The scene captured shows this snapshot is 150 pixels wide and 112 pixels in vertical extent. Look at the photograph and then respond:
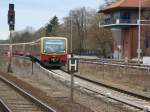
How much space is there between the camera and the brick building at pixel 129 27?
92562mm

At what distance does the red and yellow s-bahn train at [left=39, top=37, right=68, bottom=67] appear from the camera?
5253cm

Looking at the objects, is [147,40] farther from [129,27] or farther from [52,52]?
[52,52]

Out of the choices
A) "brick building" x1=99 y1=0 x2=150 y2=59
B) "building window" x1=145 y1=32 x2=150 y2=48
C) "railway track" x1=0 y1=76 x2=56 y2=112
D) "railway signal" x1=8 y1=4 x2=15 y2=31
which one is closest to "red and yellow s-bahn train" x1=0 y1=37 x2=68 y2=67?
"railway signal" x1=8 y1=4 x2=15 y2=31

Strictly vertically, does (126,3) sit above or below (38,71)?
above

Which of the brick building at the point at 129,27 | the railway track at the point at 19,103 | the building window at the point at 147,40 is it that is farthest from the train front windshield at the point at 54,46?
the building window at the point at 147,40

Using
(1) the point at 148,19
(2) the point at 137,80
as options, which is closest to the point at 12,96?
(2) the point at 137,80

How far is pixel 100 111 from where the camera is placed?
18.8 m

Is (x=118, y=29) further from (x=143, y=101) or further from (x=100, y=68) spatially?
(x=143, y=101)

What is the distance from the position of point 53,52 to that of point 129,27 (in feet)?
153

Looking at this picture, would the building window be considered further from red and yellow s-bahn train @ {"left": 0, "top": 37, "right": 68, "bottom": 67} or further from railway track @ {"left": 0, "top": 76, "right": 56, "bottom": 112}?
railway track @ {"left": 0, "top": 76, "right": 56, "bottom": 112}

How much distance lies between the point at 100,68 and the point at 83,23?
379ft

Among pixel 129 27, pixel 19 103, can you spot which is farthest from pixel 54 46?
pixel 129 27

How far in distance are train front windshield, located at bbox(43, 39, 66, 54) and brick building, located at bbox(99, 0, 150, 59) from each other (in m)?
39.6

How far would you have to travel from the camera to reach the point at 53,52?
52.8 metres
